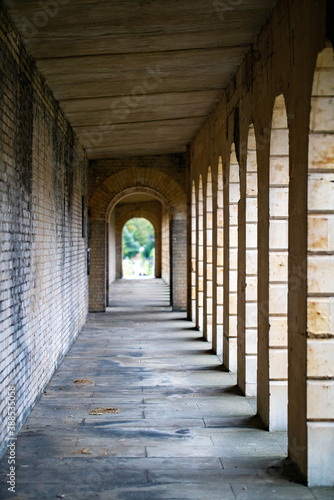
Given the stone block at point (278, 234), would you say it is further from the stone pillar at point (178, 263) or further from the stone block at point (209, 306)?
the stone pillar at point (178, 263)

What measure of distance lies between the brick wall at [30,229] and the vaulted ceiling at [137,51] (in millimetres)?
284

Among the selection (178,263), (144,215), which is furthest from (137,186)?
(144,215)

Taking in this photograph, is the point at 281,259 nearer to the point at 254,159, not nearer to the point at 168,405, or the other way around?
the point at 254,159

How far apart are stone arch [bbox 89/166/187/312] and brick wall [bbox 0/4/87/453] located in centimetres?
469

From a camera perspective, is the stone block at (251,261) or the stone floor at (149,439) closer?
the stone floor at (149,439)

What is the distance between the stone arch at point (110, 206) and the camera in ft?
45.5

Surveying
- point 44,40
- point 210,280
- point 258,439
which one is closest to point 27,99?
point 44,40

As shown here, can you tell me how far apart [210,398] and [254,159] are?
107 inches

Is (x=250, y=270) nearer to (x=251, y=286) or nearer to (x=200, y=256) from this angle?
(x=251, y=286)

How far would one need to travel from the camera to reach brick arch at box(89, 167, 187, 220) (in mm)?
13875

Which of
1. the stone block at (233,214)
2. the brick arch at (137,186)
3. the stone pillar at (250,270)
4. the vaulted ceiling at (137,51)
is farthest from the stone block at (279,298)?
the brick arch at (137,186)

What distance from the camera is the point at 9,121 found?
16.3ft

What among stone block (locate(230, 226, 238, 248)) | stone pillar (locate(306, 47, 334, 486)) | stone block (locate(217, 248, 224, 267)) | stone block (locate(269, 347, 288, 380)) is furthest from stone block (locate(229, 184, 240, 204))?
stone pillar (locate(306, 47, 334, 486))

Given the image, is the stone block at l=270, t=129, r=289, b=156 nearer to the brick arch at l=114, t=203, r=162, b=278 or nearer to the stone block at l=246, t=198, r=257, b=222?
the stone block at l=246, t=198, r=257, b=222
